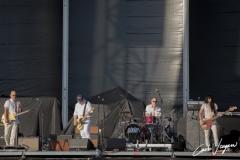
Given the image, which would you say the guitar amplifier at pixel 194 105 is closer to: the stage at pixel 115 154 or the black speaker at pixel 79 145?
the stage at pixel 115 154

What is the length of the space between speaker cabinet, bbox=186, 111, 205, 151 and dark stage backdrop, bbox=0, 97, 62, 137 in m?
5.81

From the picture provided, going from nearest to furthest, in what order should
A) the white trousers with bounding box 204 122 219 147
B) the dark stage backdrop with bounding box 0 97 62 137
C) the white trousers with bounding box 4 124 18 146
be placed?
the white trousers with bounding box 204 122 219 147
the white trousers with bounding box 4 124 18 146
the dark stage backdrop with bounding box 0 97 62 137

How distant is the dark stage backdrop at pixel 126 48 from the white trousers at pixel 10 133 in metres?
6.89

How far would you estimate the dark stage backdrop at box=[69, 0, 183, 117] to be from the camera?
2588cm

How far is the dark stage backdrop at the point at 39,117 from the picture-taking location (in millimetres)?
22703

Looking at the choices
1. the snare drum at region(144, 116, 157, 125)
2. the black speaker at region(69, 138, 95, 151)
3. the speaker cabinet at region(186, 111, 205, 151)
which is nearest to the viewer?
the black speaker at region(69, 138, 95, 151)

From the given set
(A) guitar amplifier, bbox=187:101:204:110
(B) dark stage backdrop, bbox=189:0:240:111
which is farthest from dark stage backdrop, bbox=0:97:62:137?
(A) guitar amplifier, bbox=187:101:204:110

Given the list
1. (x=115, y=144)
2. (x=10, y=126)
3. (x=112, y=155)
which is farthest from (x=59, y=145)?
(x=112, y=155)

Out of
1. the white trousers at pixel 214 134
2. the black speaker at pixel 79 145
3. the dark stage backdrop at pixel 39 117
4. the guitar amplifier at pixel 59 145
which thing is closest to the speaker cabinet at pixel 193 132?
the white trousers at pixel 214 134

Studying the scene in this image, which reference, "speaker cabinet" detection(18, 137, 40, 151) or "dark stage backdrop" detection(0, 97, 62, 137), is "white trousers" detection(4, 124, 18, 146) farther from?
"dark stage backdrop" detection(0, 97, 62, 137)

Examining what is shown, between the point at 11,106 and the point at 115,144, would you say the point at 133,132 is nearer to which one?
the point at 115,144

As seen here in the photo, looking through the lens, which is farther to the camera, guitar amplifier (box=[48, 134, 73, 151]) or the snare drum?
the snare drum

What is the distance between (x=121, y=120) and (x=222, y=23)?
6.58 metres

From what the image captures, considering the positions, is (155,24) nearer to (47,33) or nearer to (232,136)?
(47,33)
